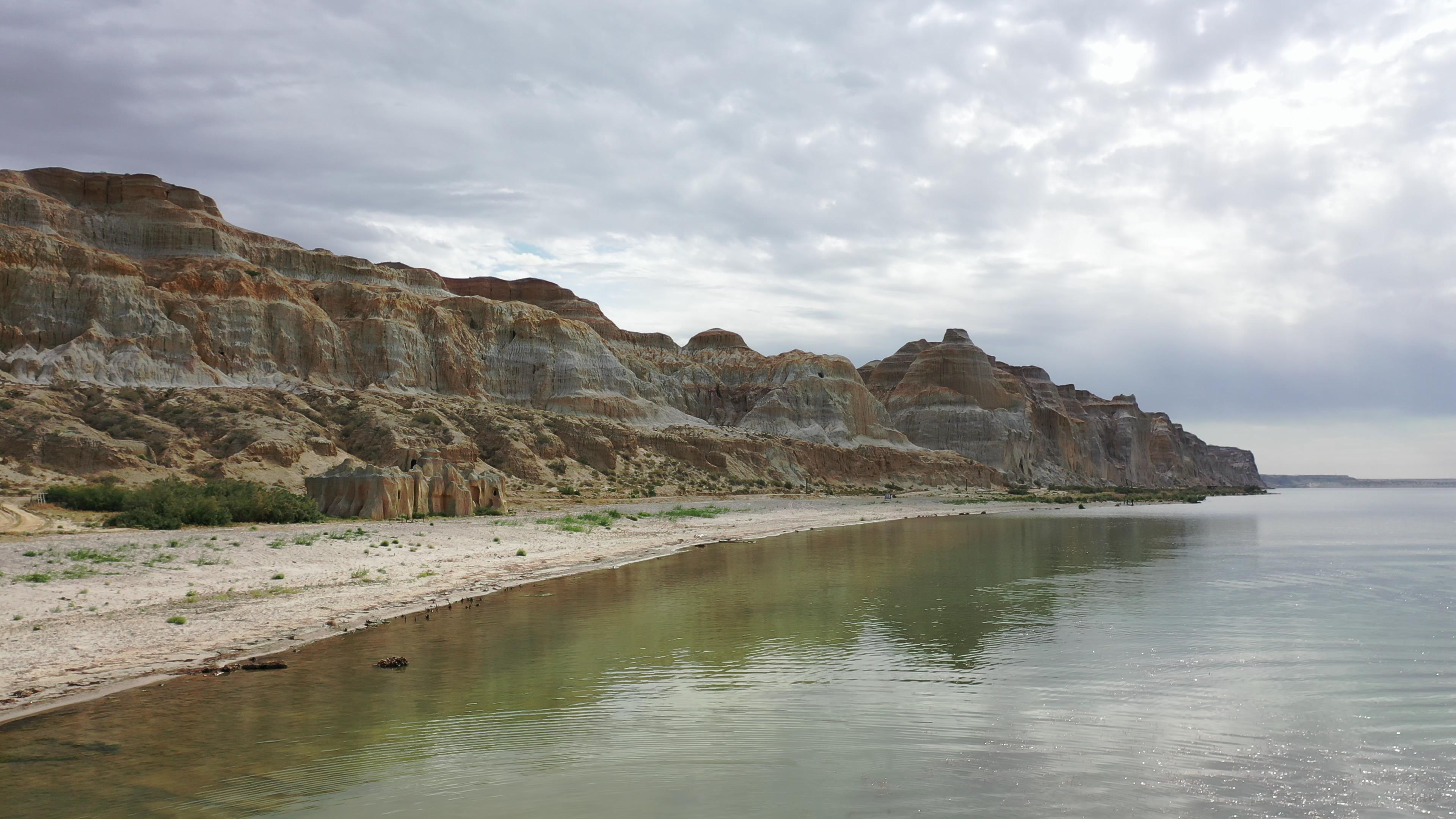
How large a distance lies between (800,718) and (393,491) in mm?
29685

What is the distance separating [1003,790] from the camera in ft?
28.0

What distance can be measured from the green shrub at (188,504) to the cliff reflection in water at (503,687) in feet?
48.6

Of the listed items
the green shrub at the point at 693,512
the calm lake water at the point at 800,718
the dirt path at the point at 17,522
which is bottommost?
the green shrub at the point at 693,512

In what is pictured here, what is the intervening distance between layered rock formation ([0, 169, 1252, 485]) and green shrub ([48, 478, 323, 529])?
11.3 m

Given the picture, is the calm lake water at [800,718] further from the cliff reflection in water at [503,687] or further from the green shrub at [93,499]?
the green shrub at [93,499]

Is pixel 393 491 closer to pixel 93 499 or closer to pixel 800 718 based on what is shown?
pixel 93 499

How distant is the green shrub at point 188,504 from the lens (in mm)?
28641

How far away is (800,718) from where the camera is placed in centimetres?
1098

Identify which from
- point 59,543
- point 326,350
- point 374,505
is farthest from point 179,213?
point 59,543

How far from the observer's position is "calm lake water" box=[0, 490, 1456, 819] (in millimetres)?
8398

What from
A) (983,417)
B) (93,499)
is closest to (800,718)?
(93,499)

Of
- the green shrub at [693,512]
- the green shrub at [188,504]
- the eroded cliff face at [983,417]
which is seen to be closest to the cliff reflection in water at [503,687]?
the green shrub at [188,504]

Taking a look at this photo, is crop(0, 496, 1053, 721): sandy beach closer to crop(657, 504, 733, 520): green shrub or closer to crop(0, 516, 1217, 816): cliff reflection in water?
crop(0, 516, 1217, 816): cliff reflection in water

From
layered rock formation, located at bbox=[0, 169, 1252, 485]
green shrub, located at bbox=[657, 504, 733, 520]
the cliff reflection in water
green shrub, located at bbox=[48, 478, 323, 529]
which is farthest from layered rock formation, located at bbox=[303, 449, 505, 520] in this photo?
the cliff reflection in water
